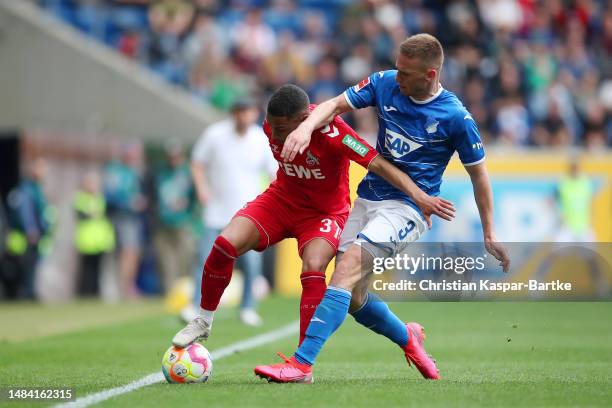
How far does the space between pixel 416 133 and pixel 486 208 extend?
2.09ft

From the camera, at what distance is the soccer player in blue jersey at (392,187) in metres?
6.81

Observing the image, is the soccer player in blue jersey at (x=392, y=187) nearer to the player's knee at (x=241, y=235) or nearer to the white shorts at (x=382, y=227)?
the white shorts at (x=382, y=227)

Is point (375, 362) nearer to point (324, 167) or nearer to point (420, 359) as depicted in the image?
point (420, 359)

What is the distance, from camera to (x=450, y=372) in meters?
7.78

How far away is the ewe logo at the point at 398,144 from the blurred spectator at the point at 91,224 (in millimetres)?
11261

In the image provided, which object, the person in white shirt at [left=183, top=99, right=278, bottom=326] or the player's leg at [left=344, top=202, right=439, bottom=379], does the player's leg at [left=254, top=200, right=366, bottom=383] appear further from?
the person in white shirt at [left=183, top=99, right=278, bottom=326]

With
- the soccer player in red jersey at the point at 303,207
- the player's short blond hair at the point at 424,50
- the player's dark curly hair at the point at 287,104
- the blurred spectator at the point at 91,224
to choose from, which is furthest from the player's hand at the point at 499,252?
the blurred spectator at the point at 91,224

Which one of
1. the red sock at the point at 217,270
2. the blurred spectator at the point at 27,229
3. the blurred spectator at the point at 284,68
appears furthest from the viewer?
the blurred spectator at the point at 284,68

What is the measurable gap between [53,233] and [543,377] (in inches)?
466

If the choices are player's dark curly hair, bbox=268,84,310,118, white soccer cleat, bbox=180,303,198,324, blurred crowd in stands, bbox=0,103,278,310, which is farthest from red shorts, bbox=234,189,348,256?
blurred crowd in stands, bbox=0,103,278,310

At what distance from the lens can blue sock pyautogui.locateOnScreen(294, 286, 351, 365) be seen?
6777 mm

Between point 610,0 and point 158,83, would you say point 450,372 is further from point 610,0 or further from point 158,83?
point 610,0

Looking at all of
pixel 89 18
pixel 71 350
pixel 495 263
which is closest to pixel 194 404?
pixel 495 263

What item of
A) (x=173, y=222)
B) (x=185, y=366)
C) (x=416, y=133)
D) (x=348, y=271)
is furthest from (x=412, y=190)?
(x=173, y=222)
